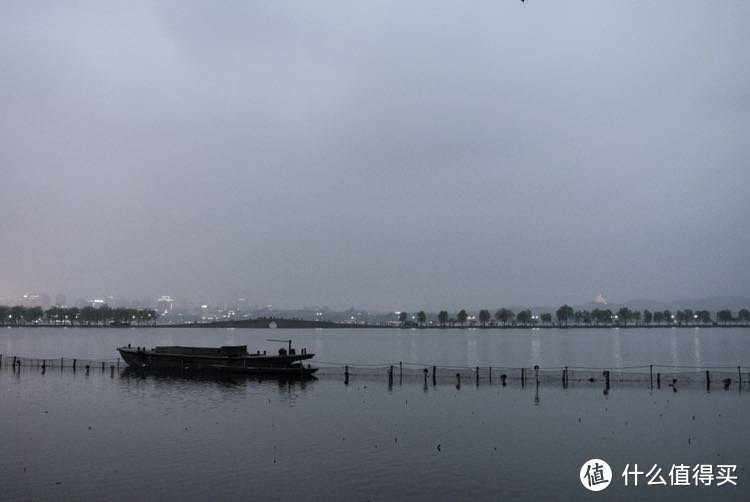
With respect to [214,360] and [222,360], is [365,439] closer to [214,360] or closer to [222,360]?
[222,360]

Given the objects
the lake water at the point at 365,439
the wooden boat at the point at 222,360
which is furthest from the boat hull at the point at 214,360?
the lake water at the point at 365,439

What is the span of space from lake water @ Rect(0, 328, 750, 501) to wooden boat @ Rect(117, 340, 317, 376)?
10368 millimetres

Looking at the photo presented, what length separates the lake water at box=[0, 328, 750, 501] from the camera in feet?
93.9

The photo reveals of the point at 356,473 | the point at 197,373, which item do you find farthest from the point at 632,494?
the point at 197,373

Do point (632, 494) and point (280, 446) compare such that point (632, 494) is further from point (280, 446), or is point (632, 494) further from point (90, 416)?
point (90, 416)

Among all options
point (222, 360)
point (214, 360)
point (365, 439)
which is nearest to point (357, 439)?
point (365, 439)

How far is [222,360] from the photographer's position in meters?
77.7

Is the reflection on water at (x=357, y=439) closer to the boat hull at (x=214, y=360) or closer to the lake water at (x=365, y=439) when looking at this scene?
the lake water at (x=365, y=439)

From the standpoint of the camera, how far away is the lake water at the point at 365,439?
28.6 meters

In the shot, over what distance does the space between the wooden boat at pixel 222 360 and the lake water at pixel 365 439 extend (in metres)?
10.4

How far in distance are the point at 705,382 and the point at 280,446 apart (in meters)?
44.0

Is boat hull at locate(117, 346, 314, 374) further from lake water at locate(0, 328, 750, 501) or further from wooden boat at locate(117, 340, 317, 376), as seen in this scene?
lake water at locate(0, 328, 750, 501)

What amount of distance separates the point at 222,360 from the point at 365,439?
4286cm

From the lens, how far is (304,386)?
65688 mm
